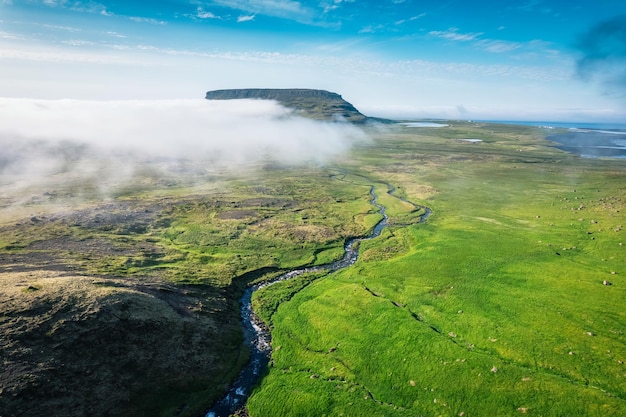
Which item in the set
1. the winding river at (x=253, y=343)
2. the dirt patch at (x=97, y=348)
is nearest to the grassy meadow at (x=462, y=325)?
the winding river at (x=253, y=343)

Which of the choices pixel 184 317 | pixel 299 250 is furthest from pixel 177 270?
pixel 299 250

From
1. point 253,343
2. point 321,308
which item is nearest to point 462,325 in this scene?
point 321,308

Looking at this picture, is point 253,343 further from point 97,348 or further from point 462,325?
point 462,325

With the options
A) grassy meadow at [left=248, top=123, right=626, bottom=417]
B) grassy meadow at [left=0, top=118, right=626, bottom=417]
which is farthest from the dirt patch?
grassy meadow at [left=248, top=123, right=626, bottom=417]

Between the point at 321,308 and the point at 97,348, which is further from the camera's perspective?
the point at 321,308

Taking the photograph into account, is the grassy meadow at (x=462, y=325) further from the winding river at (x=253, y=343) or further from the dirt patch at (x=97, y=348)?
the dirt patch at (x=97, y=348)

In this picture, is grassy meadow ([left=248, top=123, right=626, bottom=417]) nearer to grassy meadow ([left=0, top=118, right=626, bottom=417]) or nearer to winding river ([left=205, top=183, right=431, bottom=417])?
grassy meadow ([left=0, top=118, right=626, bottom=417])
